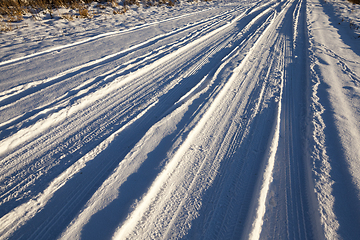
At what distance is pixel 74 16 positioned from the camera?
7.55 metres

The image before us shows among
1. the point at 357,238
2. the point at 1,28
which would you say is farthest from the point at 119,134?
the point at 1,28

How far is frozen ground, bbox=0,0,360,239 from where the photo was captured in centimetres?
174

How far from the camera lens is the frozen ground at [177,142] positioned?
1740 mm

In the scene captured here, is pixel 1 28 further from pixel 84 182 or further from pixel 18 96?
pixel 84 182

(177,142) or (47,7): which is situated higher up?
(47,7)

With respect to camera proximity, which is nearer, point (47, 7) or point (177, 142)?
point (177, 142)

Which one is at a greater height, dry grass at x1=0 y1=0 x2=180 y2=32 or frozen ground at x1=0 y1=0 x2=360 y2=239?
dry grass at x1=0 y1=0 x2=180 y2=32

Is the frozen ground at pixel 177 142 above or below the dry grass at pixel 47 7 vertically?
below

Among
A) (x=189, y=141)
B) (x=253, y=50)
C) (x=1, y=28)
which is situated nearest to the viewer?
(x=189, y=141)

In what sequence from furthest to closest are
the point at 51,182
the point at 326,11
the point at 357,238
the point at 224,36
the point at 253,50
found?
the point at 326,11 < the point at 224,36 < the point at 253,50 < the point at 51,182 < the point at 357,238

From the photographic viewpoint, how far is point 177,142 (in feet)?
8.21

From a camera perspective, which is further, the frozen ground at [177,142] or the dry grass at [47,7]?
the dry grass at [47,7]

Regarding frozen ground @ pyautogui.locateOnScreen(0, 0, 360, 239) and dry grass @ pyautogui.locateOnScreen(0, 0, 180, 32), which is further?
dry grass @ pyautogui.locateOnScreen(0, 0, 180, 32)

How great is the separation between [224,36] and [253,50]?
5.32 ft
